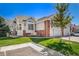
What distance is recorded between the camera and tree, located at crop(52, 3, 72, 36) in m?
3.12

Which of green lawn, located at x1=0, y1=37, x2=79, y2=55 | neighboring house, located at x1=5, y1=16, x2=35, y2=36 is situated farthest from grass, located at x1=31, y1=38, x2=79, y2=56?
neighboring house, located at x1=5, y1=16, x2=35, y2=36

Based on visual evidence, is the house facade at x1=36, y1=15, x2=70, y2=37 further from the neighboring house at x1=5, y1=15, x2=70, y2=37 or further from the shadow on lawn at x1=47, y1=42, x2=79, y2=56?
the shadow on lawn at x1=47, y1=42, x2=79, y2=56

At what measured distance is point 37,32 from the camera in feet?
10.4

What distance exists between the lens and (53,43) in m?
3.14

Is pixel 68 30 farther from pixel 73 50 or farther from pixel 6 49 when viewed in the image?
pixel 6 49

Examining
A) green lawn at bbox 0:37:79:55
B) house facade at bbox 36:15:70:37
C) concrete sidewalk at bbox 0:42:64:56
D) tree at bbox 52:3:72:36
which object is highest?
tree at bbox 52:3:72:36

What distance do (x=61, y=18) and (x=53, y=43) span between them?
262 millimetres

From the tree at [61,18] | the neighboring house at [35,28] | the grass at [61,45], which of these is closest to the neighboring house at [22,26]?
the neighboring house at [35,28]

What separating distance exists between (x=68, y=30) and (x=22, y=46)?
19.2 inches

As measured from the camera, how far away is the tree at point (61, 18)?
3121mm

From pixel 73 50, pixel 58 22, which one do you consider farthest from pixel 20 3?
pixel 73 50

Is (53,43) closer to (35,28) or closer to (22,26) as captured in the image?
(35,28)

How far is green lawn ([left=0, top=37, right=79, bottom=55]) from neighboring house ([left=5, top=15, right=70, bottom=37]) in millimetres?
51

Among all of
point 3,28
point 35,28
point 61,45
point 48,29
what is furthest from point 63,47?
point 3,28
